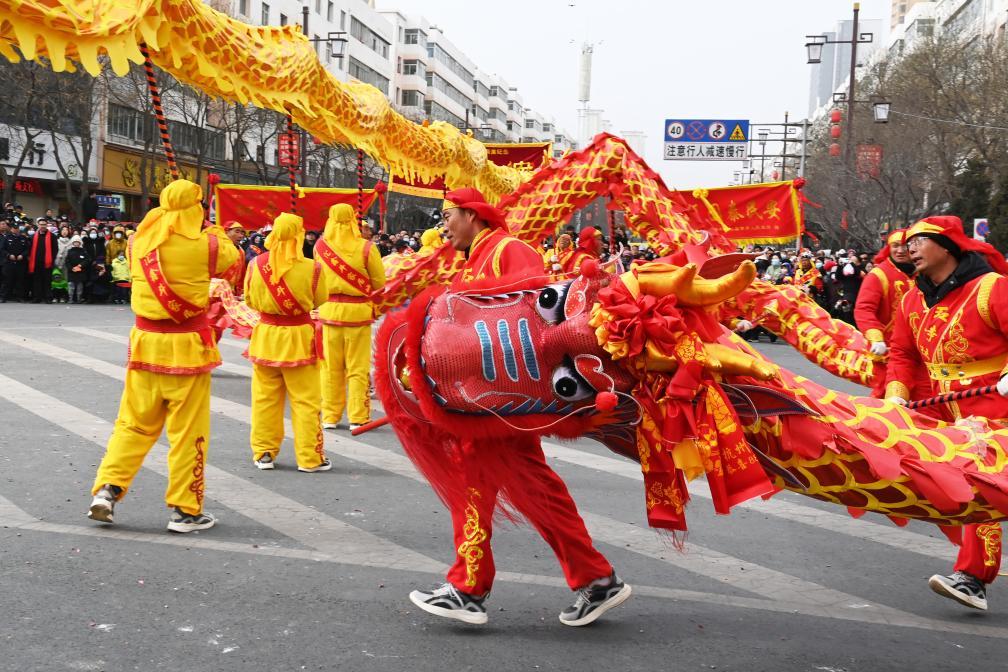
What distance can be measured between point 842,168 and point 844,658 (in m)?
29.8

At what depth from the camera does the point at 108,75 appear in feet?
96.6

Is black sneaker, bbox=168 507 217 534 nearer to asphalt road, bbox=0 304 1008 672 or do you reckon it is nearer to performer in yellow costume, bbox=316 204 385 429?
asphalt road, bbox=0 304 1008 672

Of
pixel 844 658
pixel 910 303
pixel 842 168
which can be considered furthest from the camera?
pixel 842 168

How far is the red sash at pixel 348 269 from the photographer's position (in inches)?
328

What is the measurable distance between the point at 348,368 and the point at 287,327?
160 centimetres

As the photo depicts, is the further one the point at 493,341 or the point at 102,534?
the point at 102,534

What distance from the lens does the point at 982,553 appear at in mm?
4523

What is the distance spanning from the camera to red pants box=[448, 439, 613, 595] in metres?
3.66

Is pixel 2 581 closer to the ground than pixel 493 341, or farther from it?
closer to the ground

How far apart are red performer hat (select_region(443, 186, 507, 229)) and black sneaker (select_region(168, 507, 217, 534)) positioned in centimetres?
212

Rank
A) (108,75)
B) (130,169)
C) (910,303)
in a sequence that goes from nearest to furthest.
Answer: (910,303)
(108,75)
(130,169)

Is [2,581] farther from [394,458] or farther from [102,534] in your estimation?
[394,458]

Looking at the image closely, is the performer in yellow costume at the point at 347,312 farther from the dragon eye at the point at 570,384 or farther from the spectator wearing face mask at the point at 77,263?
the spectator wearing face mask at the point at 77,263

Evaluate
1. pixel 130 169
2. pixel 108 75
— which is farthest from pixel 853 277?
pixel 130 169
